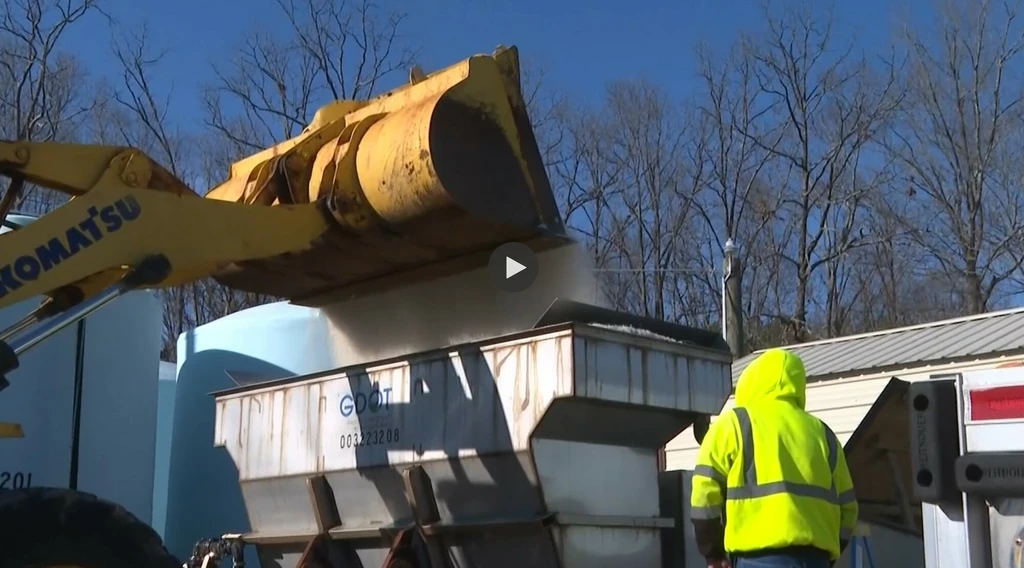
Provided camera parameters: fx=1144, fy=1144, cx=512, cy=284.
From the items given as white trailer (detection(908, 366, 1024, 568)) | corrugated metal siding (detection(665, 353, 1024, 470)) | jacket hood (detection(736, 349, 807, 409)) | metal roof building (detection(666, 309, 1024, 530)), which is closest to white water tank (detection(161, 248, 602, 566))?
jacket hood (detection(736, 349, 807, 409))

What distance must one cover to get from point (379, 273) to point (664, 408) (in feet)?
5.82

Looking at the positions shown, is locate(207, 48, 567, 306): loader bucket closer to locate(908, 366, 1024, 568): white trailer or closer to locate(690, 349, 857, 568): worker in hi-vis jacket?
locate(690, 349, 857, 568): worker in hi-vis jacket

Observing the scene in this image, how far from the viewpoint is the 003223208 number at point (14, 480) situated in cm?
692

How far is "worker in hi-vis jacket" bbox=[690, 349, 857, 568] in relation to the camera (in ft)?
13.9

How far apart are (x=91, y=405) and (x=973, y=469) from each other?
619 cm

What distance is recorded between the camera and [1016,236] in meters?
27.8

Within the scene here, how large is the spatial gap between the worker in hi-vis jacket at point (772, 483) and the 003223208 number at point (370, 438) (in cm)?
261

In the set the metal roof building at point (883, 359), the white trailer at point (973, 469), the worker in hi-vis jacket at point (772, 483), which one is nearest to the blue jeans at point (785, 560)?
the worker in hi-vis jacket at point (772, 483)

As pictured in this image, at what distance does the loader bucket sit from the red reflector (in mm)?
2790

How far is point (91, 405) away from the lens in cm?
777

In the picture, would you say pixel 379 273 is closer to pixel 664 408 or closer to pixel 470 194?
pixel 470 194

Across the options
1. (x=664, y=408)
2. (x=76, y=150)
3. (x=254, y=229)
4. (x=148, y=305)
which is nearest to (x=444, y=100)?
(x=254, y=229)

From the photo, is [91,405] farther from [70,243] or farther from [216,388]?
[70,243]

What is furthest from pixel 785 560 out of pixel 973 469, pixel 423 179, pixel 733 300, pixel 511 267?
pixel 733 300
